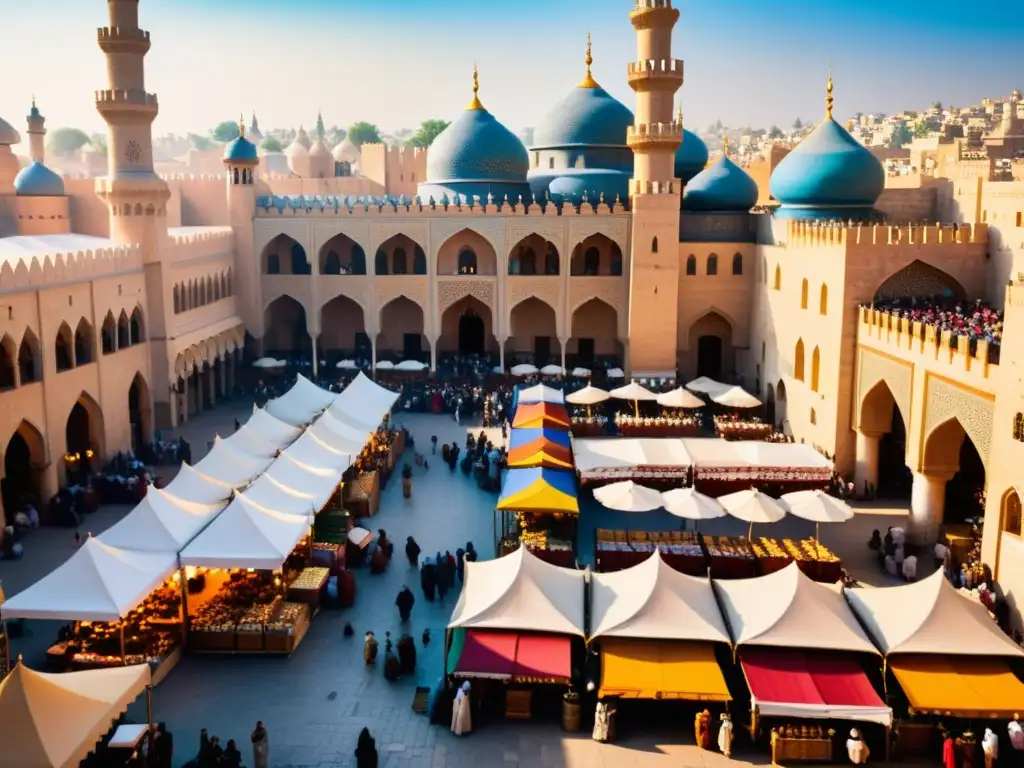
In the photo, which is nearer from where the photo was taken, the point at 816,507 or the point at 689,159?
the point at 816,507

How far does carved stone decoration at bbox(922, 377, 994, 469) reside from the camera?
15.8 m

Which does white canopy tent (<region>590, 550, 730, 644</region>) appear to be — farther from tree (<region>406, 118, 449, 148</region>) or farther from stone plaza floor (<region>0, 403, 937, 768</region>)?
tree (<region>406, 118, 449, 148</region>)

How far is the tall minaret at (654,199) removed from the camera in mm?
29406

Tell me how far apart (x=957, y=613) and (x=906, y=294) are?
37.4ft

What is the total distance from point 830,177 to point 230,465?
685 inches

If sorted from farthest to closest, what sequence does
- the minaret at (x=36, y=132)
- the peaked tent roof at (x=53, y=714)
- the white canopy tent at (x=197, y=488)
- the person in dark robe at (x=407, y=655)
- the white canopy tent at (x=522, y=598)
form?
the minaret at (x=36, y=132) < the white canopy tent at (x=197, y=488) < the person in dark robe at (x=407, y=655) < the white canopy tent at (x=522, y=598) < the peaked tent roof at (x=53, y=714)

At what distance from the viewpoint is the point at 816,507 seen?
1725 cm

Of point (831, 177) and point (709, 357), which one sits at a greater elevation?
point (831, 177)

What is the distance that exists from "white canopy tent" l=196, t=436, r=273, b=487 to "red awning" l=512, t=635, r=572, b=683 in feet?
24.4

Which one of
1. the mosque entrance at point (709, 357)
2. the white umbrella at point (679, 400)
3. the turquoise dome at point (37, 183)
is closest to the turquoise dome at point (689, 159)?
the mosque entrance at point (709, 357)

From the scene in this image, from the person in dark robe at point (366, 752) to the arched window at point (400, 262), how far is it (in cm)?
2484

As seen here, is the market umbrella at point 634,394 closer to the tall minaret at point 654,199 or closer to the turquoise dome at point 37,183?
the tall minaret at point 654,199

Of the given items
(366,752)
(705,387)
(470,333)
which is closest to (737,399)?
(705,387)

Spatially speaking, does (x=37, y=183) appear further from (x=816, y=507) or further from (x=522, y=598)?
(x=816, y=507)
